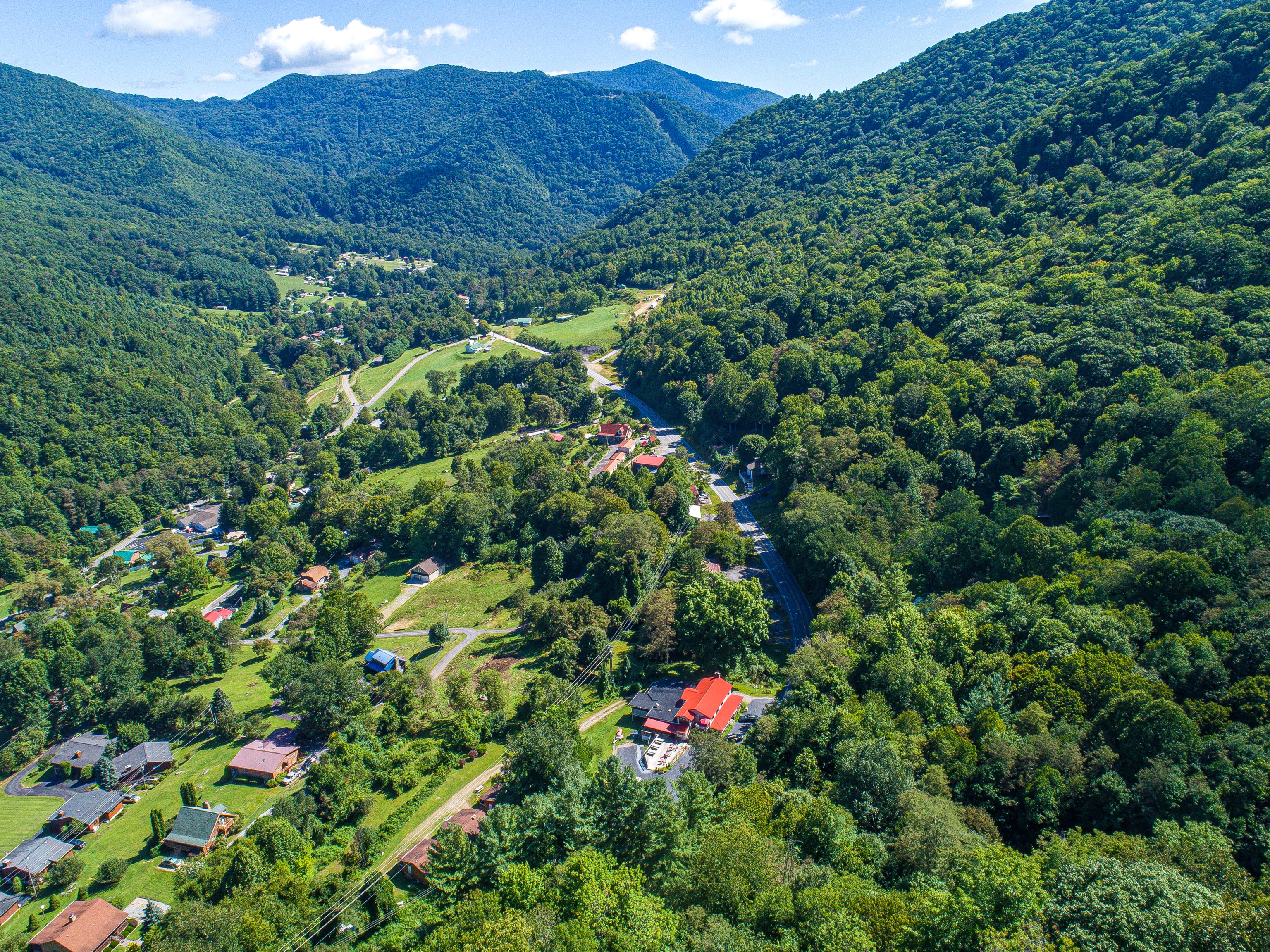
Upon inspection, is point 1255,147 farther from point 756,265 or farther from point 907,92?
point 907,92

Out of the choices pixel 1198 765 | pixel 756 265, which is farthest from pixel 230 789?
pixel 756 265

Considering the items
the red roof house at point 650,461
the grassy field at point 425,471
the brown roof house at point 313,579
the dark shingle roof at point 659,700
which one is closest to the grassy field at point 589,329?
the grassy field at point 425,471

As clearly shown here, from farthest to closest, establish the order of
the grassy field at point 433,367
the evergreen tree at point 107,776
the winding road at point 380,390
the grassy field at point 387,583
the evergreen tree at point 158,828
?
the grassy field at point 433,367
the winding road at point 380,390
the grassy field at point 387,583
the evergreen tree at point 107,776
the evergreen tree at point 158,828

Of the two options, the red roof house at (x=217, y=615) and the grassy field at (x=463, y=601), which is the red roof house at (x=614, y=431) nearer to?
the grassy field at (x=463, y=601)

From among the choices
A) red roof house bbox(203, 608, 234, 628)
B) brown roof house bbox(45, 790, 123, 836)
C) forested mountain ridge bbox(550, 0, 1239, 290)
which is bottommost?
brown roof house bbox(45, 790, 123, 836)

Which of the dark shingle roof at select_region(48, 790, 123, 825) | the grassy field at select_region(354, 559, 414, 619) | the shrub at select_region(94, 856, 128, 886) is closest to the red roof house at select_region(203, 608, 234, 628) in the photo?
the grassy field at select_region(354, 559, 414, 619)

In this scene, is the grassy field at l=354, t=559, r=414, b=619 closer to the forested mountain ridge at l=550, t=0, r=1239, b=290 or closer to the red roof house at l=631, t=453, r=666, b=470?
the red roof house at l=631, t=453, r=666, b=470
